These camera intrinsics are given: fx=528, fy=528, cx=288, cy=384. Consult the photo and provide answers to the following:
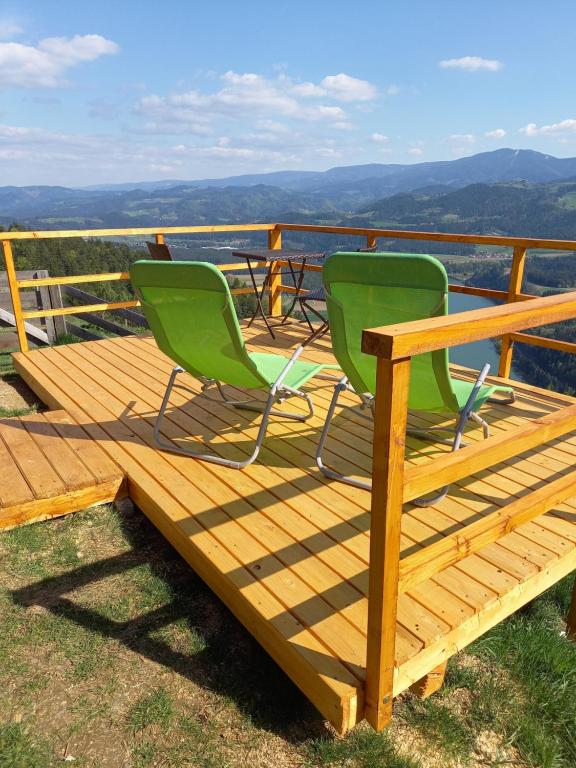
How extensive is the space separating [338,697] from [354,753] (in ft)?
0.87

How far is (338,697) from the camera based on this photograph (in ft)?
4.73

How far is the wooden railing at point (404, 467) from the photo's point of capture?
114 centimetres

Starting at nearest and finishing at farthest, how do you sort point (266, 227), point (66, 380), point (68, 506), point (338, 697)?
1. point (338, 697)
2. point (68, 506)
3. point (66, 380)
4. point (266, 227)

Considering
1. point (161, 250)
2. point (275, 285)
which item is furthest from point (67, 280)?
point (275, 285)

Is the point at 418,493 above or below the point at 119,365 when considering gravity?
above

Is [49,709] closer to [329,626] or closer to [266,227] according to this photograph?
[329,626]

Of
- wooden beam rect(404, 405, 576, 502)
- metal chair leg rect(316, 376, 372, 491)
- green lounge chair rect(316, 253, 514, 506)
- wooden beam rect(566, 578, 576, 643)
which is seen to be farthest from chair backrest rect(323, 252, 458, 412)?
wooden beam rect(566, 578, 576, 643)

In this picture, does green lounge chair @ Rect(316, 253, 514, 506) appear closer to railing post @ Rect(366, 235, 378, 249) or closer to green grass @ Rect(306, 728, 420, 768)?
green grass @ Rect(306, 728, 420, 768)

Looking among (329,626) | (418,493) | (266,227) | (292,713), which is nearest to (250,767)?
(292,713)

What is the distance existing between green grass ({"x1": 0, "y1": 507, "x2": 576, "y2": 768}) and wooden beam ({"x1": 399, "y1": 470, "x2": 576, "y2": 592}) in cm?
61

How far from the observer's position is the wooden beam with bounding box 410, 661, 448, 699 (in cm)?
171

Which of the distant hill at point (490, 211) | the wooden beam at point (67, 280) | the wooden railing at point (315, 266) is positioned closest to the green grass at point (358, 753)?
the wooden railing at point (315, 266)

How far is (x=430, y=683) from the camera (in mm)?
1718

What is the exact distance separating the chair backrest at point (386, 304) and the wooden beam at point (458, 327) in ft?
2.36
